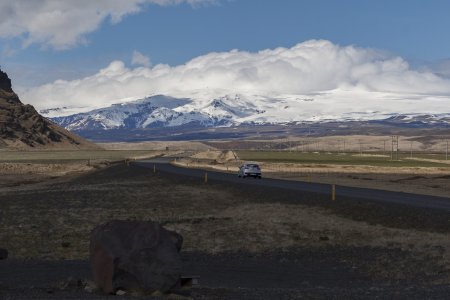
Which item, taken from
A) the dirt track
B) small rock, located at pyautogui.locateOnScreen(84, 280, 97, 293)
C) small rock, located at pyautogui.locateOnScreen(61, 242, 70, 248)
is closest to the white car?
the dirt track

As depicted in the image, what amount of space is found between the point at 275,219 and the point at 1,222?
12.6 metres

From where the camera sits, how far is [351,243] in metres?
28.4

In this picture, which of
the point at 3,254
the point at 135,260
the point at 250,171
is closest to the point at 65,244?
the point at 3,254

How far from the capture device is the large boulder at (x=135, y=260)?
53.5 ft

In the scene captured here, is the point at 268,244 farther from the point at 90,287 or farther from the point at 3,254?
the point at 90,287

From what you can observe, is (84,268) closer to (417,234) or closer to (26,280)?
(26,280)

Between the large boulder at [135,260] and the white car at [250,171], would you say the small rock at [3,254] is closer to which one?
the large boulder at [135,260]

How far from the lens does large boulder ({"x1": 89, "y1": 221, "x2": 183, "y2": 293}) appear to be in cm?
1630

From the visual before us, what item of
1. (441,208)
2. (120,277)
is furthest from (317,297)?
(441,208)

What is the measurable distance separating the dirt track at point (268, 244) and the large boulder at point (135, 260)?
582mm

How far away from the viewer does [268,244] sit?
28.8 meters

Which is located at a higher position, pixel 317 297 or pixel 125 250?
pixel 125 250

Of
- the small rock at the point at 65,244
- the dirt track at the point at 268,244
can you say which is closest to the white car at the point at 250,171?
the dirt track at the point at 268,244

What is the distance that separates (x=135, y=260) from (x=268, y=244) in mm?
13027
